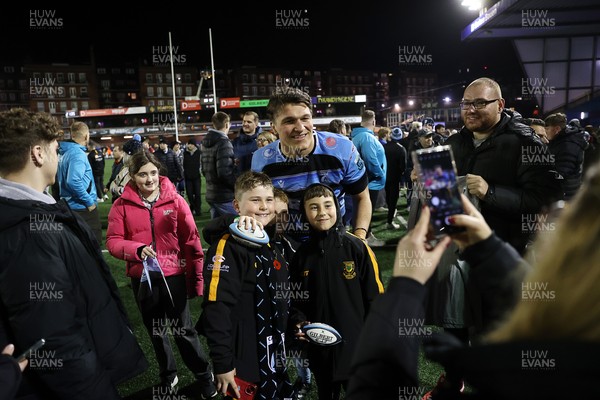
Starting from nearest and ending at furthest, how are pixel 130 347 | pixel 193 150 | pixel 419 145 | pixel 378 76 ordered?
pixel 130 347, pixel 419 145, pixel 193 150, pixel 378 76

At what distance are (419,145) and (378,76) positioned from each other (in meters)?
122

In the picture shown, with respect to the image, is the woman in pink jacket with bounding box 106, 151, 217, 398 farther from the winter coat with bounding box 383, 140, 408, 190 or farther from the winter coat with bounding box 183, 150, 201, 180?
the winter coat with bounding box 183, 150, 201, 180

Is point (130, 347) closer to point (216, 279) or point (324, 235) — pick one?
point (216, 279)

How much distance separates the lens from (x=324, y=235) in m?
2.83

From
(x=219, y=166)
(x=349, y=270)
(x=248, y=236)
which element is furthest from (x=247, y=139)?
(x=248, y=236)

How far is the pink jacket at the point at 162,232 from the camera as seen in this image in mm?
3535

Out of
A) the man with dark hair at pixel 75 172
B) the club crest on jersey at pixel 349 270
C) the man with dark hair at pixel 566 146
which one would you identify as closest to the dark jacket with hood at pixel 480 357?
the club crest on jersey at pixel 349 270

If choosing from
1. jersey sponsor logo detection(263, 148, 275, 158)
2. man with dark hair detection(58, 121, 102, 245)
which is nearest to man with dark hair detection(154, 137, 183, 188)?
man with dark hair detection(58, 121, 102, 245)

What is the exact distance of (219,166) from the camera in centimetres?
657

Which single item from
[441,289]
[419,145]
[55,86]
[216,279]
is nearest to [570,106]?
[419,145]

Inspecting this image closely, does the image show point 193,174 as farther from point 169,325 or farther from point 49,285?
point 49,285

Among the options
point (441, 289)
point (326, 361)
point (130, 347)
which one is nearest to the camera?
point (130, 347)

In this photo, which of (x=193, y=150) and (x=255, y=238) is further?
(x=193, y=150)

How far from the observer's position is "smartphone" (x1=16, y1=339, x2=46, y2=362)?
151 cm
